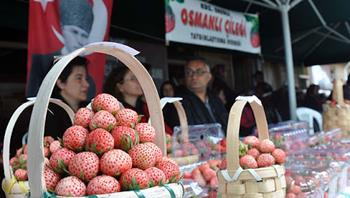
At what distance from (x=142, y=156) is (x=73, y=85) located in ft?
5.39

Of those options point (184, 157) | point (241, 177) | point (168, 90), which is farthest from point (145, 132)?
point (168, 90)

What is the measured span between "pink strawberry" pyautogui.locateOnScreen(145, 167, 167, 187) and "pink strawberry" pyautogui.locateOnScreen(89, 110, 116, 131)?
0.44ft

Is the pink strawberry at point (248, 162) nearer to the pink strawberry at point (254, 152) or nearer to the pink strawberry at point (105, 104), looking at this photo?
the pink strawberry at point (254, 152)

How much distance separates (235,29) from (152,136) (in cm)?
347

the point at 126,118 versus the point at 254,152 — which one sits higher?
the point at 126,118

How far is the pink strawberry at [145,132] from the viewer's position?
3.12 ft

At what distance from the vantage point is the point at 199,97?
2.97 m

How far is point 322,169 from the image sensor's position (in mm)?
1739

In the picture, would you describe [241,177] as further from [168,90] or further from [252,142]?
[168,90]

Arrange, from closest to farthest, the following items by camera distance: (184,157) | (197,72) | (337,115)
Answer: (184,157) → (197,72) → (337,115)

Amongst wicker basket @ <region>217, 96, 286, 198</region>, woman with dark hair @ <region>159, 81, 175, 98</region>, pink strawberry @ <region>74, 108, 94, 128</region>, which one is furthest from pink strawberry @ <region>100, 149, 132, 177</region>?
woman with dark hair @ <region>159, 81, 175, 98</region>

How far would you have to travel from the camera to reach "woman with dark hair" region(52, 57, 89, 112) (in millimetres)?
2406

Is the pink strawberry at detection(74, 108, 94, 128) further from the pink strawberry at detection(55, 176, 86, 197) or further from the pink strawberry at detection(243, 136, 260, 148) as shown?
the pink strawberry at detection(243, 136, 260, 148)

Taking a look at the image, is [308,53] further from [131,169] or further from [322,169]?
[131,169]
